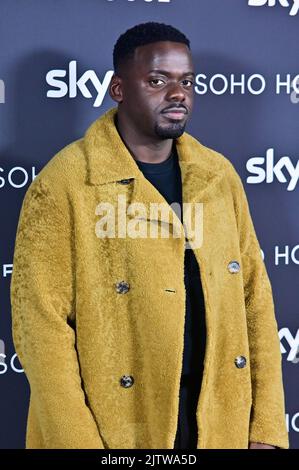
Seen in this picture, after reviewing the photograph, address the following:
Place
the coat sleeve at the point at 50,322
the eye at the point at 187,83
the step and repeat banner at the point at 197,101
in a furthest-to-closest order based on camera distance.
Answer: the step and repeat banner at the point at 197,101 < the eye at the point at 187,83 < the coat sleeve at the point at 50,322

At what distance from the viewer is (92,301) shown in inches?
54.2

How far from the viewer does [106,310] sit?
4.55 ft

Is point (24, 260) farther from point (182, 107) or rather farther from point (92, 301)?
point (182, 107)

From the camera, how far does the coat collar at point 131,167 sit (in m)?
1.40

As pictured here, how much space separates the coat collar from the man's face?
0.07 metres

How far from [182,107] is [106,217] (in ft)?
0.88

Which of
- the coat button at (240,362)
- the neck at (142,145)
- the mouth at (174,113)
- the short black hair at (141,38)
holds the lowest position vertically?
the coat button at (240,362)

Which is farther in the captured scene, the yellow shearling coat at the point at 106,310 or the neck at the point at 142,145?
the neck at the point at 142,145

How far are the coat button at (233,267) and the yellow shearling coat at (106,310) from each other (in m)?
0.01

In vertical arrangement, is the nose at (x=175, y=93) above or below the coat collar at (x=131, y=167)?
above

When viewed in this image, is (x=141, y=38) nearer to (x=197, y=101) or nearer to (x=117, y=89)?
(x=117, y=89)

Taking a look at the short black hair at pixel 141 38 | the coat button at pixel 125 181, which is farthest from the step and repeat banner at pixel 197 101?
the coat button at pixel 125 181

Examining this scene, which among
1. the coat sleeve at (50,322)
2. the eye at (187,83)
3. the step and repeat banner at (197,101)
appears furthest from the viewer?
the step and repeat banner at (197,101)

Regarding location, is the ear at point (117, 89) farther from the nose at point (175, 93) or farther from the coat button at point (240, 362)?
the coat button at point (240, 362)
